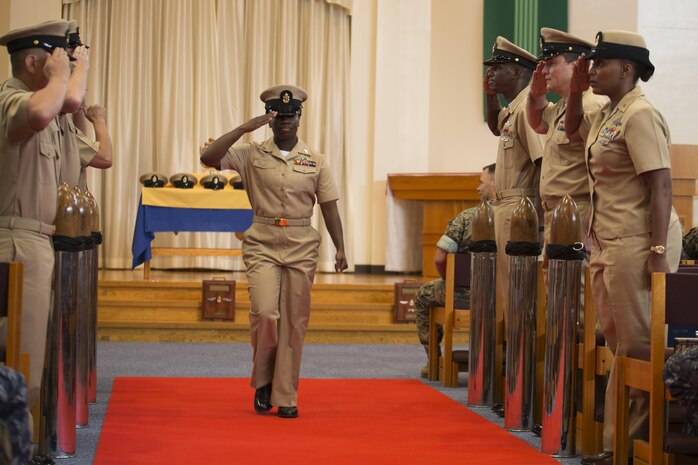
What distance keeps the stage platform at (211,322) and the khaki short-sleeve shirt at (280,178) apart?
3.83 m

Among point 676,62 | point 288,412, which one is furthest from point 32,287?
point 676,62

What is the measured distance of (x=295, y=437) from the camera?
477 cm

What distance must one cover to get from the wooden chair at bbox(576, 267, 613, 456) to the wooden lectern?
733cm

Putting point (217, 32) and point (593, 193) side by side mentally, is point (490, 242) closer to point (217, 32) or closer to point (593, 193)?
point (593, 193)

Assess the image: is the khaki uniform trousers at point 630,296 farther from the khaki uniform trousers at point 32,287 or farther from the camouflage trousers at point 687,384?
the khaki uniform trousers at point 32,287

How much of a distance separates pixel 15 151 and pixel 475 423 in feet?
8.58

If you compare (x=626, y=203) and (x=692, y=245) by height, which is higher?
(x=626, y=203)

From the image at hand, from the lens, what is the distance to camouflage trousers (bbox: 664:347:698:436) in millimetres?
2951

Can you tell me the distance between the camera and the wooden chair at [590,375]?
4.45 m

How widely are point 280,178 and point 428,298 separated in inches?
75.9

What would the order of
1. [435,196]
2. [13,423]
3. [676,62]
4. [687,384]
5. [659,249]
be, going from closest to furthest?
[13,423], [687,384], [659,249], [676,62], [435,196]

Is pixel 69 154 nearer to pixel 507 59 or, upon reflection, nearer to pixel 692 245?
pixel 507 59

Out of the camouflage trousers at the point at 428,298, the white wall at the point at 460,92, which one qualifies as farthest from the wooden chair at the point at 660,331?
the white wall at the point at 460,92

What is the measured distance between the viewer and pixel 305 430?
4.96m
